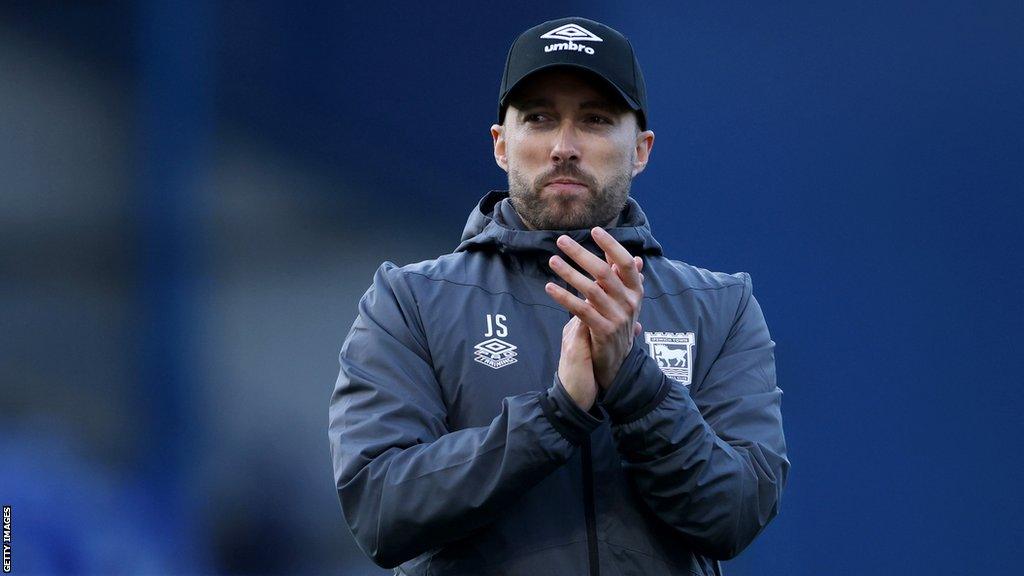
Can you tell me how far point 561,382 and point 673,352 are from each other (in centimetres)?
28

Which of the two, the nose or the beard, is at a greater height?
the nose

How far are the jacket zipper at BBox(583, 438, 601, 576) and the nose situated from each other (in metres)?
0.42

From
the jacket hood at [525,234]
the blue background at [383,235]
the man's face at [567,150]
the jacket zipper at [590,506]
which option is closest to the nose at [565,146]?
the man's face at [567,150]

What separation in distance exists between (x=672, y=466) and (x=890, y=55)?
2.07 metres

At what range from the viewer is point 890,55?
10.3 ft

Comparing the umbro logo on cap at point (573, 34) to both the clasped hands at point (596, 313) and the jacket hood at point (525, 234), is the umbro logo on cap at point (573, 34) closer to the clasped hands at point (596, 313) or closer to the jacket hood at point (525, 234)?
the jacket hood at point (525, 234)

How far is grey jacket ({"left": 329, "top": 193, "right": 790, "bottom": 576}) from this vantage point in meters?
1.44

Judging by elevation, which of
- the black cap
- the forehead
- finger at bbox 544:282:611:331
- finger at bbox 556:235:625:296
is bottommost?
finger at bbox 544:282:611:331

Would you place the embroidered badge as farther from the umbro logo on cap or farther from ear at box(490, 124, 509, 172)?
the umbro logo on cap

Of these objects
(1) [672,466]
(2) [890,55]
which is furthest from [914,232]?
(1) [672,466]

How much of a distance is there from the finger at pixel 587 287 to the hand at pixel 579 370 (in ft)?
0.13

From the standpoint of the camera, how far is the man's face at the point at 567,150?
170 cm

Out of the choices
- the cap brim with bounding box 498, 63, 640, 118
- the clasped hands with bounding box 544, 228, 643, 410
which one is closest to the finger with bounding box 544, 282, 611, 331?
the clasped hands with bounding box 544, 228, 643, 410

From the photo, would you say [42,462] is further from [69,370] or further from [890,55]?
[890,55]
